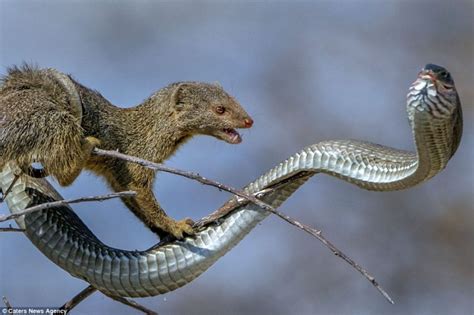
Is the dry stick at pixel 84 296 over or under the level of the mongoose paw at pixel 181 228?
under

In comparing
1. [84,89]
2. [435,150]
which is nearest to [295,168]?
[435,150]

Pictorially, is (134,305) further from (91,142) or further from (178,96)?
(178,96)

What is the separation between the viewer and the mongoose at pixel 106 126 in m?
4.95

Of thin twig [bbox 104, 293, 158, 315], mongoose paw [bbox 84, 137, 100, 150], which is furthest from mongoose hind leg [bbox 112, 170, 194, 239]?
thin twig [bbox 104, 293, 158, 315]

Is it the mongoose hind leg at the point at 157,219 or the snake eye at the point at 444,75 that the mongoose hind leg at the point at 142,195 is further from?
the snake eye at the point at 444,75

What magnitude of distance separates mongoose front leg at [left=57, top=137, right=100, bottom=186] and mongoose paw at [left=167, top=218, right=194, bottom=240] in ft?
2.16

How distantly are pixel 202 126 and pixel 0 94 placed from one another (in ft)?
5.17

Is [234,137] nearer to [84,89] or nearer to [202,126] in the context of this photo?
[202,126]

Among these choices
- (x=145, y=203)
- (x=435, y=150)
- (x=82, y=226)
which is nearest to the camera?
(x=435, y=150)

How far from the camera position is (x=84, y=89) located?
5625 mm

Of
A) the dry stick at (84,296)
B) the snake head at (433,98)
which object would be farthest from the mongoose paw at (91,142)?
the snake head at (433,98)

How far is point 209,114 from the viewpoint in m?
6.15

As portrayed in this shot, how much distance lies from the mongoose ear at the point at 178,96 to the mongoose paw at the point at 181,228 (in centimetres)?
115

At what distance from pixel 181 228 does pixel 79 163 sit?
722 millimetres
